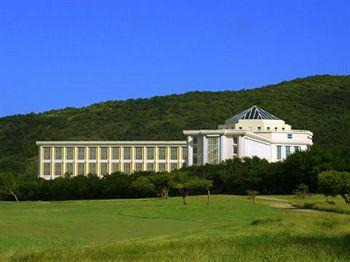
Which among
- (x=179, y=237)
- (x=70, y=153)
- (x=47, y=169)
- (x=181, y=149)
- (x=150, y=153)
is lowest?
(x=179, y=237)

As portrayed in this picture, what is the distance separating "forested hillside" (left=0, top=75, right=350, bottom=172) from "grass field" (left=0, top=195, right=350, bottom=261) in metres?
92.6

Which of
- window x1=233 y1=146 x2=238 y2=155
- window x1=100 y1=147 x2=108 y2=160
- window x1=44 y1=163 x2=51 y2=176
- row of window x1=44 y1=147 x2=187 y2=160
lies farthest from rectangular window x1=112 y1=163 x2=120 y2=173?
window x1=233 y1=146 x2=238 y2=155

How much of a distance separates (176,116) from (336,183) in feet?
334

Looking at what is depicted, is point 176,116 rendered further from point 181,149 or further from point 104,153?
point 104,153

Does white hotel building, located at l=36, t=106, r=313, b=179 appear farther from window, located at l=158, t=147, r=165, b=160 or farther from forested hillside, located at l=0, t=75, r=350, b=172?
forested hillside, located at l=0, t=75, r=350, b=172

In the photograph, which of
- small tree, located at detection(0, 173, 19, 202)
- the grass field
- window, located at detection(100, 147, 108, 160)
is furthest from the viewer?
window, located at detection(100, 147, 108, 160)

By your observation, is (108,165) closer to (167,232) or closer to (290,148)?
(290,148)

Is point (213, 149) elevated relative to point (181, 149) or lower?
lower

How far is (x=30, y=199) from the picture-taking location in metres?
100

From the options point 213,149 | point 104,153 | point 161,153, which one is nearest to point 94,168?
point 104,153

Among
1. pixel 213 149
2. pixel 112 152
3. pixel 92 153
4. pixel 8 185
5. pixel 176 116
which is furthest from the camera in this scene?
pixel 176 116

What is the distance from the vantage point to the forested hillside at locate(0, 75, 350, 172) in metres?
148

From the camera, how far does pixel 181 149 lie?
134750mm

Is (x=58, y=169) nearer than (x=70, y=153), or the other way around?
(x=70, y=153)
